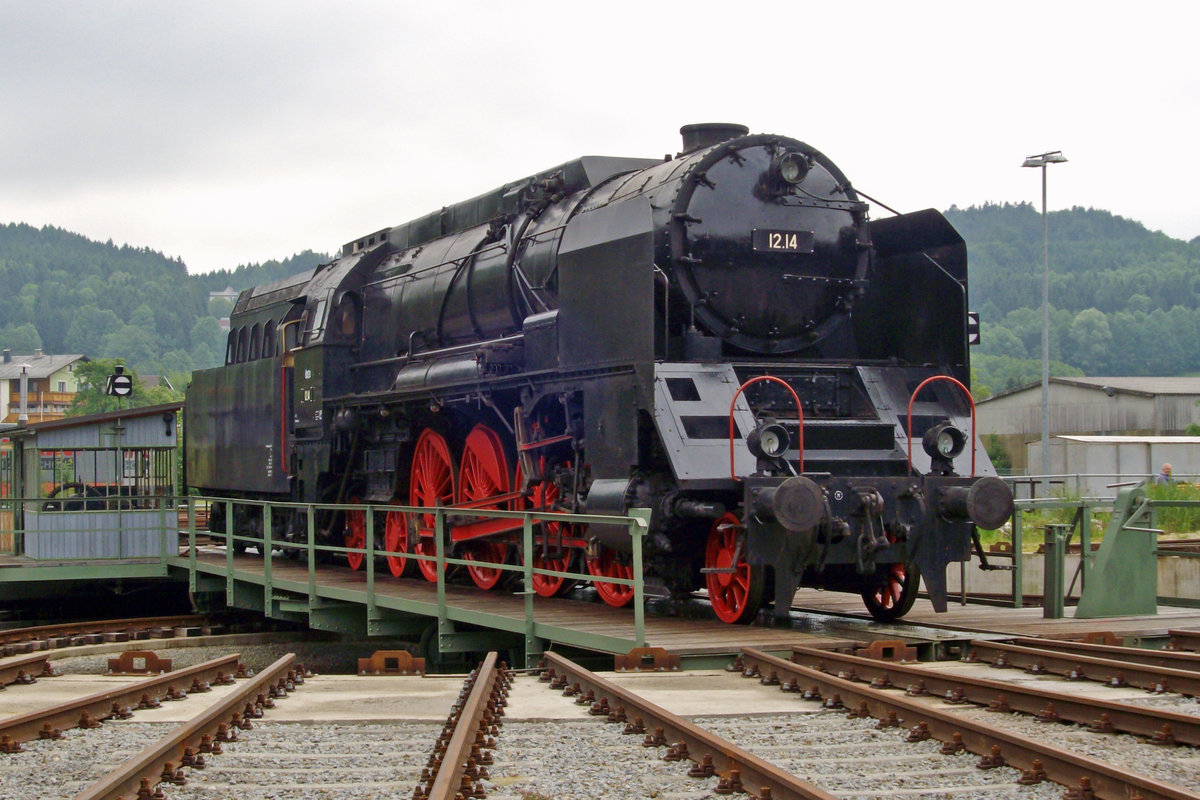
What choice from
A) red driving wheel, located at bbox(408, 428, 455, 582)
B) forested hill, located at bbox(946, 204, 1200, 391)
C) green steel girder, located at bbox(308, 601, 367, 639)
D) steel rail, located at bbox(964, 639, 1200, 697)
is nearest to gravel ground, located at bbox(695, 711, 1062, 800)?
steel rail, located at bbox(964, 639, 1200, 697)

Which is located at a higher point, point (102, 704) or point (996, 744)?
point (996, 744)

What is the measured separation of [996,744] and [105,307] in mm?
178003

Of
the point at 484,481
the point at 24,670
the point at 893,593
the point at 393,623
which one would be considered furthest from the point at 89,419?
the point at 893,593

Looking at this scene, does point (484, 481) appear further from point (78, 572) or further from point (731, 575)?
point (78, 572)

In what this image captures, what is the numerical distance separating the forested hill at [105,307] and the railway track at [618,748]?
15100 cm

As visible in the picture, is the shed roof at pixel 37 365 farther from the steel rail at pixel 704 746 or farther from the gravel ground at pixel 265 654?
the steel rail at pixel 704 746

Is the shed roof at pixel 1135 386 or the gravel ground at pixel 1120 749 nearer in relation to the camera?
the gravel ground at pixel 1120 749

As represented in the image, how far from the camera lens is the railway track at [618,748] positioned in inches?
201

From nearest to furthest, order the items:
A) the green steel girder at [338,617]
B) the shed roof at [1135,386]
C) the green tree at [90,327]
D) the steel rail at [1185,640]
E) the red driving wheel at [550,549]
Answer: the steel rail at [1185,640] → the red driving wheel at [550,549] → the green steel girder at [338,617] → the shed roof at [1135,386] → the green tree at [90,327]

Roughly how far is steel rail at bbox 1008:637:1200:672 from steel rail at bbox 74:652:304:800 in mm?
4944

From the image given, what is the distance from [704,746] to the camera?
556 centimetres

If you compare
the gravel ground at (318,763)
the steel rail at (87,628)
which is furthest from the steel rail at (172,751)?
the steel rail at (87,628)

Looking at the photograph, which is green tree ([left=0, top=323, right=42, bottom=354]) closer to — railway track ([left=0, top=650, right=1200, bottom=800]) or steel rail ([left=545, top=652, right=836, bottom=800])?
railway track ([left=0, top=650, right=1200, bottom=800])

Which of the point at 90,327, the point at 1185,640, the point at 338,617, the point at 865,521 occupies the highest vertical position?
the point at 90,327
